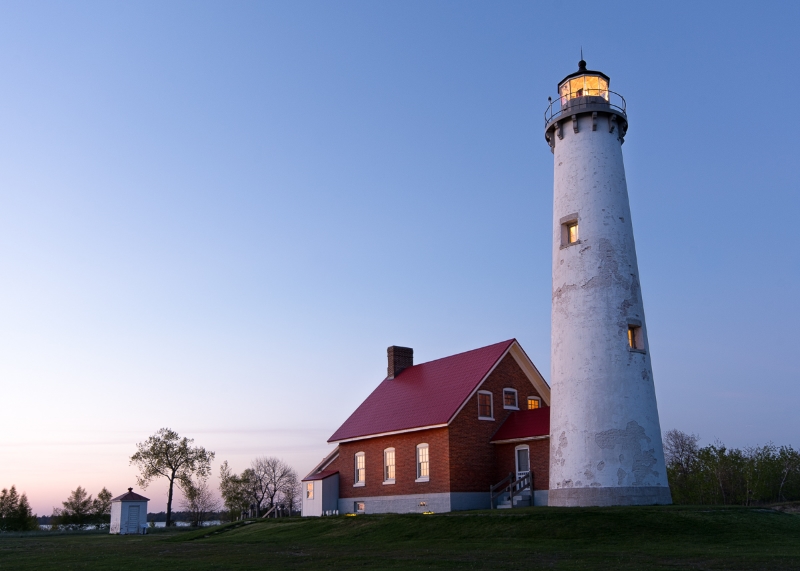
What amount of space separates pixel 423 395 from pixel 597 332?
39.5 feet

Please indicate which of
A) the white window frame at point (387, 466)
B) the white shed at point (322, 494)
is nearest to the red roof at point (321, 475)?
the white shed at point (322, 494)

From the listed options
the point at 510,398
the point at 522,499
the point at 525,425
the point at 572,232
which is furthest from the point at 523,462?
the point at 572,232

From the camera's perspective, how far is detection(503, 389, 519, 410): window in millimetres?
31547

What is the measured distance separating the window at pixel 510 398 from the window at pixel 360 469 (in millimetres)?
7705

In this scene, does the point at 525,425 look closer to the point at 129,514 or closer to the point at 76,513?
the point at 129,514

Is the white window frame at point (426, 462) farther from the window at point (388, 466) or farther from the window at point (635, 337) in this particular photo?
the window at point (635, 337)

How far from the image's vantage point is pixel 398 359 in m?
37.6

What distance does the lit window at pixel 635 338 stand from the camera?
2281 centimetres

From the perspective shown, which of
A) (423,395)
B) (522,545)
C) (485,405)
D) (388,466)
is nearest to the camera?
(522,545)

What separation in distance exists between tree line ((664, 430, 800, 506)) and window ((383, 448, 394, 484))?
1751 centimetres

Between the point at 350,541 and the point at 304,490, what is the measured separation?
1632 centimetres

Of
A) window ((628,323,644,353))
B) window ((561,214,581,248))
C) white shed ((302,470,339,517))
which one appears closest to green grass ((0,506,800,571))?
window ((628,323,644,353))

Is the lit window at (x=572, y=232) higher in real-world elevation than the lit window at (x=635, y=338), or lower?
higher

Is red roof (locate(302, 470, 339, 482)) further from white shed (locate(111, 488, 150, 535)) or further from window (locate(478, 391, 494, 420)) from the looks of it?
white shed (locate(111, 488, 150, 535))
